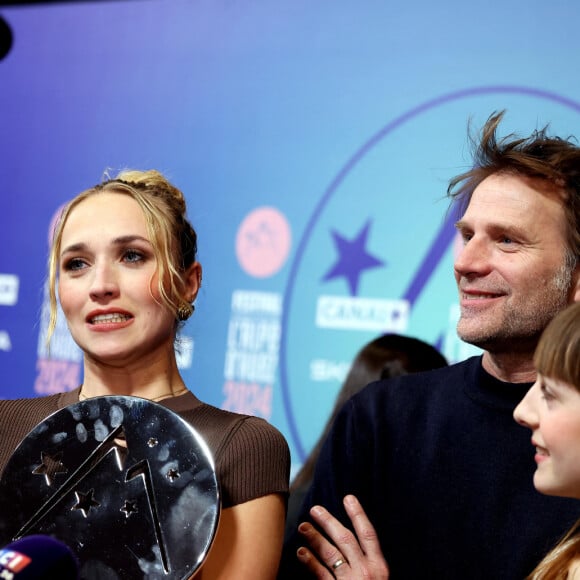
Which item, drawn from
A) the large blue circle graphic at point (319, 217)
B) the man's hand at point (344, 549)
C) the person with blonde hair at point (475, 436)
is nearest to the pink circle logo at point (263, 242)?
the large blue circle graphic at point (319, 217)

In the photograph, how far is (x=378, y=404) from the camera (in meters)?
1.87

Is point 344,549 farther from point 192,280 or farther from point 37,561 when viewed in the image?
point 37,561

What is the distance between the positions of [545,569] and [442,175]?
6.10ft

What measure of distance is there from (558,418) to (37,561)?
71 centimetres

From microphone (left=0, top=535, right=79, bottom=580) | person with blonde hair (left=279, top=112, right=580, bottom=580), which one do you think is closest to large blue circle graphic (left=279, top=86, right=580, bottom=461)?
person with blonde hair (left=279, top=112, right=580, bottom=580)

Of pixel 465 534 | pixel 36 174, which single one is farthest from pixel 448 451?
pixel 36 174

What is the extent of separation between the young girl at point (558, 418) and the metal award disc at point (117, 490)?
45cm

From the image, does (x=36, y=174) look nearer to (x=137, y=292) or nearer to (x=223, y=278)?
(x=223, y=278)

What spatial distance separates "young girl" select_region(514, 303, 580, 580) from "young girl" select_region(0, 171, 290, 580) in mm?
418

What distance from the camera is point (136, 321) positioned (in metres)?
1.67

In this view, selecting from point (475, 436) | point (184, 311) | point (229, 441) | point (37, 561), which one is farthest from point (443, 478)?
point (37, 561)

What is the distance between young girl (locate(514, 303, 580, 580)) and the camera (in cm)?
134

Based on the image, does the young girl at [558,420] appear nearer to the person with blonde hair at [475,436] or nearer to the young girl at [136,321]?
the person with blonde hair at [475,436]

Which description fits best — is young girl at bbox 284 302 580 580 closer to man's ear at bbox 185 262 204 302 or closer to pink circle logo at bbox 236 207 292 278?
man's ear at bbox 185 262 204 302
